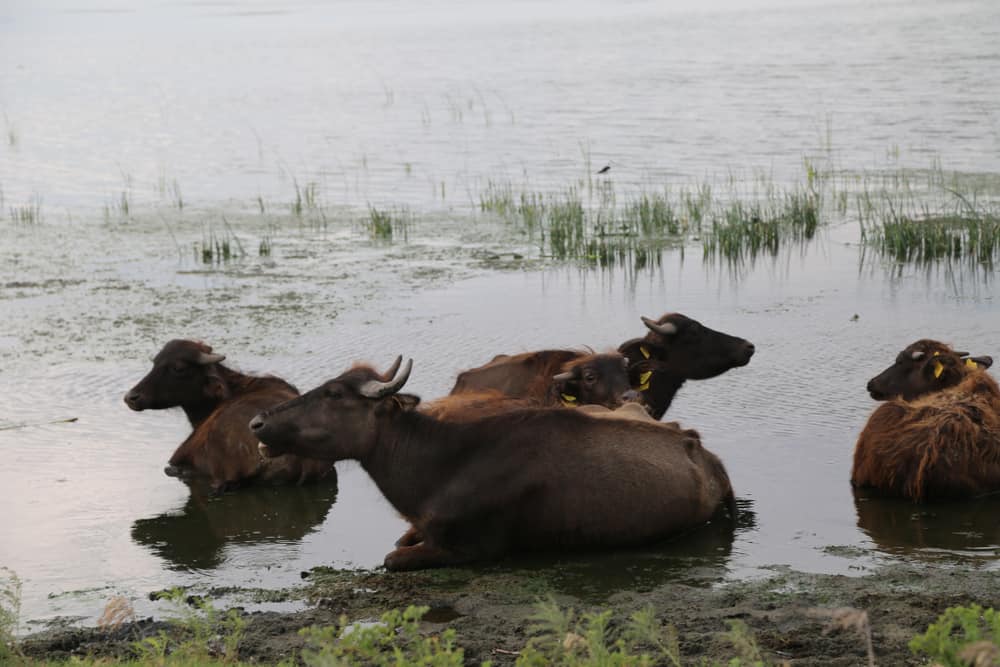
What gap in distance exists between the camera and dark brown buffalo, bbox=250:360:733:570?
27.1ft

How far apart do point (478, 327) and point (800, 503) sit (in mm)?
5650

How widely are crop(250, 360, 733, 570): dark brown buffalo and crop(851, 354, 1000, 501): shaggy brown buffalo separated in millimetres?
1199

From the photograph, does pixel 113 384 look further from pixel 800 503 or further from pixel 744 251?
pixel 744 251

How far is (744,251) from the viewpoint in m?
17.3

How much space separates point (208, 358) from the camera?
10633 mm

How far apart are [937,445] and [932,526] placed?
590 millimetres

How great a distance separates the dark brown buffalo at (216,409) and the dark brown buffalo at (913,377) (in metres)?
3.89

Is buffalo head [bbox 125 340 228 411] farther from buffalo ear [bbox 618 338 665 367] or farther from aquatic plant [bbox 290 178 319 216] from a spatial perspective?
aquatic plant [bbox 290 178 319 216]

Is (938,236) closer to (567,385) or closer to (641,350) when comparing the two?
(641,350)

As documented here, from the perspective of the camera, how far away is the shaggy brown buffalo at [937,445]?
902cm

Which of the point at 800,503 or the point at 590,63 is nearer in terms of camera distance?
the point at 800,503

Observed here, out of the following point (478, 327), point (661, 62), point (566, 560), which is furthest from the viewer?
point (661, 62)

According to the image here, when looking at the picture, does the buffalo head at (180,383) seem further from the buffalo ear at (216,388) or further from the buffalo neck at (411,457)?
the buffalo neck at (411,457)

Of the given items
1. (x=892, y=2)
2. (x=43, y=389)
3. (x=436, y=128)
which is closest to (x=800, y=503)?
(x=43, y=389)
